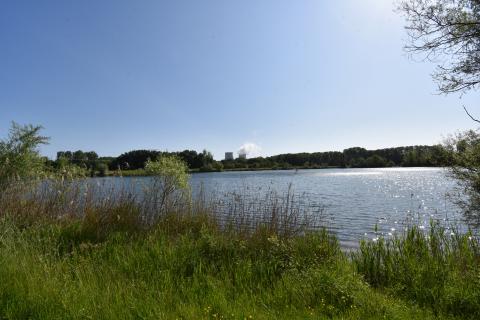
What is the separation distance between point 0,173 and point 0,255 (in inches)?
289

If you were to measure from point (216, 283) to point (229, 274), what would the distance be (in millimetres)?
532

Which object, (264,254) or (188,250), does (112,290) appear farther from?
(264,254)

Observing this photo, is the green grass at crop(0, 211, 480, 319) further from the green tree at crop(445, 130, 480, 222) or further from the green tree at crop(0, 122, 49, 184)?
the green tree at crop(0, 122, 49, 184)

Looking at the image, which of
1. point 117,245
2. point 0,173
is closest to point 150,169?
point 0,173

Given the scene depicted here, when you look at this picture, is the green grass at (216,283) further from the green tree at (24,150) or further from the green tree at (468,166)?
the green tree at (24,150)

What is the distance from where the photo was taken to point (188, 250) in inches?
231

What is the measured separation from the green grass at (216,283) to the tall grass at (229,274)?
0.05ft

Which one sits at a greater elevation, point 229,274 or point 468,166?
point 468,166

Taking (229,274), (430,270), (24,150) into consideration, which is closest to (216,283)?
(229,274)

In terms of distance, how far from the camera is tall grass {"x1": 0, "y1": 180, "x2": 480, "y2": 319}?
3.83 meters

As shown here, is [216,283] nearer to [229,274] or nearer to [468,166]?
[229,274]

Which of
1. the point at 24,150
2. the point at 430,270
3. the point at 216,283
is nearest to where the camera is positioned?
the point at 216,283

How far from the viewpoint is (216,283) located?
181 inches

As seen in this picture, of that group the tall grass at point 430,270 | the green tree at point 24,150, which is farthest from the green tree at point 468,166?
the green tree at point 24,150
